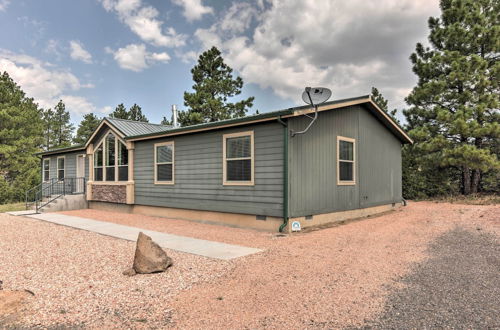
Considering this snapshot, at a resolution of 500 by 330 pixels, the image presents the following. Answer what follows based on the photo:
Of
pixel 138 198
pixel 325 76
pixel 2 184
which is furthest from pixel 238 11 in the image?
pixel 2 184

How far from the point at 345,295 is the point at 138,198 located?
10200 mm

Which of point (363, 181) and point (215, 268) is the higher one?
point (363, 181)

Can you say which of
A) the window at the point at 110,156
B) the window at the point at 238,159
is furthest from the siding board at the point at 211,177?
the window at the point at 110,156

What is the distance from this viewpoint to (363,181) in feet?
34.2

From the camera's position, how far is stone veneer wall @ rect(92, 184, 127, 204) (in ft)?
41.4

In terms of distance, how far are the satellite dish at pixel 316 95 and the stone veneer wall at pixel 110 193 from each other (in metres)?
8.42

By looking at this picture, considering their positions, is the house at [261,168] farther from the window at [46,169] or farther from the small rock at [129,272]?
the window at [46,169]

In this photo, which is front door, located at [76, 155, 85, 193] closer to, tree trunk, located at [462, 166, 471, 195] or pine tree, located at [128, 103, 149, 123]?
tree trunk, located at [462, 166, 471, 195]

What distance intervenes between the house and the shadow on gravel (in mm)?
3534

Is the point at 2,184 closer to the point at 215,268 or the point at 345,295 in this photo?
the point at 215,268

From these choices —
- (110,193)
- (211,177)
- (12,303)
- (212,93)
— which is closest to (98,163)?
(110,193)

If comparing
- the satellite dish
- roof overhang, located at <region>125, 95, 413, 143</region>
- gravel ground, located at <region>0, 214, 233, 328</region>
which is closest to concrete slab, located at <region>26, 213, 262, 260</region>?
gravel ground, located at <region>0, 214, 233, 328</region>

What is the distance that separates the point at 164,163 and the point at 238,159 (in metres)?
3.69

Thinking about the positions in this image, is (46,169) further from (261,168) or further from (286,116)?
(286,116)
